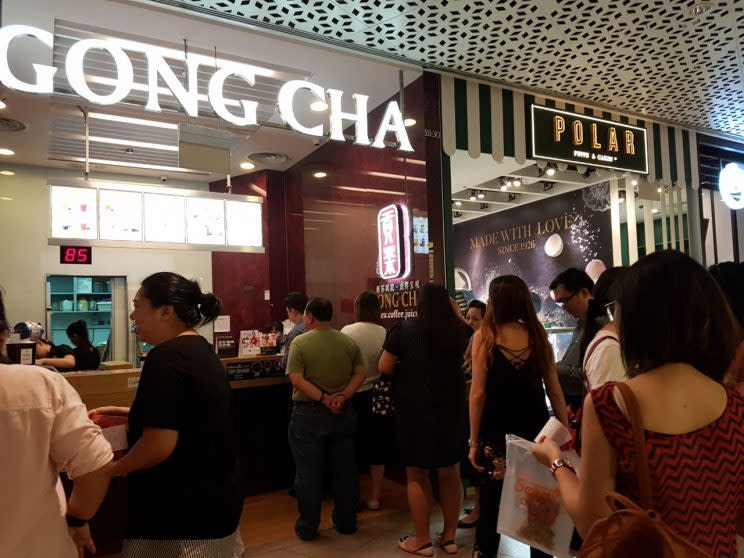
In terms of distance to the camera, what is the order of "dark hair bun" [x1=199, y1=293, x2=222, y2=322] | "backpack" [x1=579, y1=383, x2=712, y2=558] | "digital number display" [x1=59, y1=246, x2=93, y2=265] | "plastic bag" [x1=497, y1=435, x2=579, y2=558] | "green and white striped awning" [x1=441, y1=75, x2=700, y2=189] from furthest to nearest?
"digital number display" [x1=59, y1=246, x2=93, y2=265] < "green and white striped awning" [x1=441, y1=75, x2=700, y2=189] < "dark hair bun" [x1=199, y1=293, x2=222, y2=322] < "plastic bag" [x1=497, y1=435, x2=579, y2=558] < "backpack" [x1=579, y1=383, x2=712, y2=558]

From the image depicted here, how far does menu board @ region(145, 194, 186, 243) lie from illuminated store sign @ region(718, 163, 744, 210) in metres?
5.72

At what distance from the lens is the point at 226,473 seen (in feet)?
6.33

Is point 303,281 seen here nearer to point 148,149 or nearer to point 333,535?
point 148,149

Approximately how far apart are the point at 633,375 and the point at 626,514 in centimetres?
36

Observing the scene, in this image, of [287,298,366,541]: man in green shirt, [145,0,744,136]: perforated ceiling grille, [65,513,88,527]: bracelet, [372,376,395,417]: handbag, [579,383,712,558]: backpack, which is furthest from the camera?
[372,376,395,417]: handbag

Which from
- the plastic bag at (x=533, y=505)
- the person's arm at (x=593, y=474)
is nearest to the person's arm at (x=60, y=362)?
the plastic bag at (x=533, y=505)

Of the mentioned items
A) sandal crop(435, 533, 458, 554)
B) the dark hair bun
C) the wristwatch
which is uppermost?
the dark hair bun

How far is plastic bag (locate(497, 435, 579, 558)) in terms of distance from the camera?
1.69 metres

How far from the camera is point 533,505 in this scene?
1.74 meters

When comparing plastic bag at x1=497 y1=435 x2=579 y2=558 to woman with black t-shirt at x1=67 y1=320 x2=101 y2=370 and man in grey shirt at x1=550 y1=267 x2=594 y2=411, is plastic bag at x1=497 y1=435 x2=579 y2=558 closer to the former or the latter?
man in grey shirt at x1=550 y1=267 x2=594 y2=411

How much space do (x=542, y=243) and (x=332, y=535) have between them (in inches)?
246

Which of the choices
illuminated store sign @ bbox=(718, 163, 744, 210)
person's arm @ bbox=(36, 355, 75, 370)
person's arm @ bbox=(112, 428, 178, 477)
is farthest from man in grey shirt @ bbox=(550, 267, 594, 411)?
person's arm @ bbox=(36, 355, 75, 370)

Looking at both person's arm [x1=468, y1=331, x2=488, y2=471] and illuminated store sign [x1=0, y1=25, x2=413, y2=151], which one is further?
illuminated store sign [x1=0, y1=25, x2=413, y2=151]

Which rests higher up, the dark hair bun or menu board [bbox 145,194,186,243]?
menu board [bbox 145,194,186,243]
